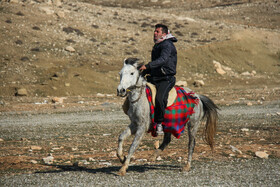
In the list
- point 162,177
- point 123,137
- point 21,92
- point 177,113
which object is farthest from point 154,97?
point 21,92

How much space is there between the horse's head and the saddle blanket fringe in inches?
28.3

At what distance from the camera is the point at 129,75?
8.30 meters

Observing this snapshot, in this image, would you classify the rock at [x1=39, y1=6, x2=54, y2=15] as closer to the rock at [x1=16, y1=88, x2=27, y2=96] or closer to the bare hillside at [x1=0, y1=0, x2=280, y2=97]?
the bare hillside at [x1=0, y1=0, x2=280, y2=97]

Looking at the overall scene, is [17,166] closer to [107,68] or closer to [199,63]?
[107,68]

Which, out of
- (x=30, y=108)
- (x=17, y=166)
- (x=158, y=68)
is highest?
(x=158, y=68)

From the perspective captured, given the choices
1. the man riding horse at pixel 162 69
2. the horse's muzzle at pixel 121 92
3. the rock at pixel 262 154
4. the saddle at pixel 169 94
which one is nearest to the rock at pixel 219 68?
the rock at pixel 262 154

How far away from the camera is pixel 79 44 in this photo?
150 feet

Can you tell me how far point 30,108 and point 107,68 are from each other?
15.2 m

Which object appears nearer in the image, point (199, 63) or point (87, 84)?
point (87, 84)

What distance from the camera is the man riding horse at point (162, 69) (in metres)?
9.00

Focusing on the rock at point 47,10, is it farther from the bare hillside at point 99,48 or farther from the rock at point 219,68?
the rock at point 219,68

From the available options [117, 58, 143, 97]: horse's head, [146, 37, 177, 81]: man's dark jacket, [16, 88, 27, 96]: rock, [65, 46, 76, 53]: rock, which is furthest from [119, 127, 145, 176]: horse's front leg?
[65, 46, 76, 53]: rock

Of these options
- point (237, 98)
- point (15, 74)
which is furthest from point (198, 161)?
point (15, 74)

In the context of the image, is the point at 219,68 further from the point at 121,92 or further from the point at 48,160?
the point at 121,92
